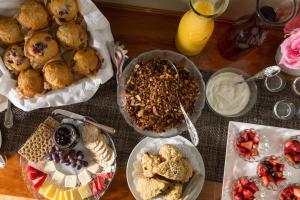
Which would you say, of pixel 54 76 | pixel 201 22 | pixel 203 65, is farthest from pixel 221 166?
pixel 54 76

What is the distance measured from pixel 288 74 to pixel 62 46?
0.71 m

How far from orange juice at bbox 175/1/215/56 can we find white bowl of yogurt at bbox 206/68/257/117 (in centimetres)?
11

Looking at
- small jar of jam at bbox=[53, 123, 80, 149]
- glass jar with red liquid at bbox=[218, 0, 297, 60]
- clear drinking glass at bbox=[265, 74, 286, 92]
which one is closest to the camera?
glass jar with red liquid at bbox=[218, 0, 297, 60]

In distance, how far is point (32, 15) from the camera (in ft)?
→ 3.77

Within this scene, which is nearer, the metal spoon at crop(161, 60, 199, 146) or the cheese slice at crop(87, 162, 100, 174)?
the metal spoon at crop(161, 60, 199, 146)

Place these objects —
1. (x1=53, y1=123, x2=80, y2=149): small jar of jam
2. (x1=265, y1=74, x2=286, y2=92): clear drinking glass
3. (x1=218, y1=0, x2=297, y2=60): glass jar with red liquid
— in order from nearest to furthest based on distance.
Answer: (x1=218, y1=0, x2=297, y2=60): glass jar with red liquid
(x1=53, y1=123, x2=80, y2=149): small jar of jam
(x1=265, y1=74, x2=286, y2=92): clear drinking glass

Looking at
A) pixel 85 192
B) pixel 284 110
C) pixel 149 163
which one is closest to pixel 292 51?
pixel 284 110

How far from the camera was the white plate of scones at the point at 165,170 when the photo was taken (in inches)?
48.0

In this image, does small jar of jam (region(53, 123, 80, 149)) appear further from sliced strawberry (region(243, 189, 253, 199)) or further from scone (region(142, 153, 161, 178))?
sliced strawberry (region(243, 189, 253, 199))

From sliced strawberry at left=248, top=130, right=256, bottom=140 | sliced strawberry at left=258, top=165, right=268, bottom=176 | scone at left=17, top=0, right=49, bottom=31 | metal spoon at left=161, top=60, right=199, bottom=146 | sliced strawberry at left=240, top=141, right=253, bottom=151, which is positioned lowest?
sliced strawberry at left=258, top=165, right=268, bottom=176

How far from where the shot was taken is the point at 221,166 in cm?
131

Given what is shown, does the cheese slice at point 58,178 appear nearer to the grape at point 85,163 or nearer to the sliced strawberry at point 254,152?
the grape at point 85,163

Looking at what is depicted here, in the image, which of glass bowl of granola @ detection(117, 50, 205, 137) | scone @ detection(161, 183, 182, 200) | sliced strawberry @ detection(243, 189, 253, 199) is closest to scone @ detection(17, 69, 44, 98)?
glass bowl of granola @ detection(117, 50, 205, 137)

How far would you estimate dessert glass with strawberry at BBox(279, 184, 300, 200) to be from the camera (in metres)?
1.27
